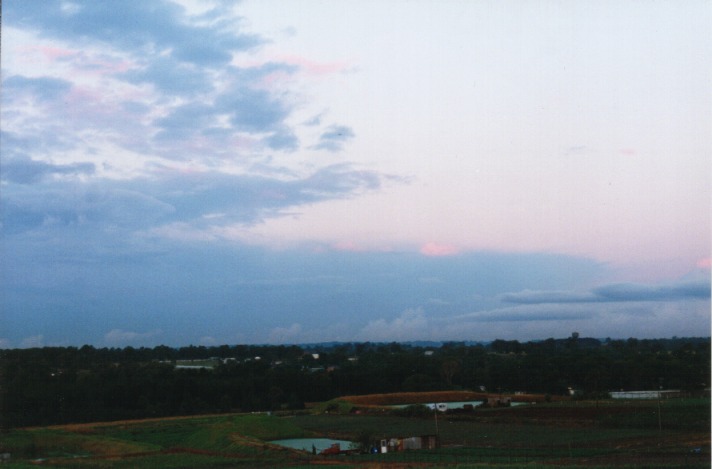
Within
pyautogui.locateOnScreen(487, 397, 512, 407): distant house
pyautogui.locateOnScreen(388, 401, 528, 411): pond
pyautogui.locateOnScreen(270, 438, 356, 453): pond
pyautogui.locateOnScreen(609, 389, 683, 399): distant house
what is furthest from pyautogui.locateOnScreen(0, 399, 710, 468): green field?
pyautogui.locateOnScreen(609, 389, 683, 399): distant house

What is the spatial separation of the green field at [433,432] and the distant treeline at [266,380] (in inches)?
337

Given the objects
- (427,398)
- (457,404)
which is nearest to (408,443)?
(457,404)

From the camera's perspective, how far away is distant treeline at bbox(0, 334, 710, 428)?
245ft

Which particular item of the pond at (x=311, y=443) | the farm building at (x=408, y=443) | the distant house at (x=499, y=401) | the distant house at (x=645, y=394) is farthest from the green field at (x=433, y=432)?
the distant house at (x=645, y=394)

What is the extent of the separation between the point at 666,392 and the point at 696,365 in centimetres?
1118

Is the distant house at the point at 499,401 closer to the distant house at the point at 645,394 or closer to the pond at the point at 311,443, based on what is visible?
the distant house at the point at 645,394

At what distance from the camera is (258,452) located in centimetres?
4334

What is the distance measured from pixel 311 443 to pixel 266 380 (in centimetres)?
3431

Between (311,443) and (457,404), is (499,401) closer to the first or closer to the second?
(457,404)

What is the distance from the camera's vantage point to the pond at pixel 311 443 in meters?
48.5

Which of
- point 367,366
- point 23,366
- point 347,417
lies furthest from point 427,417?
point 23,366

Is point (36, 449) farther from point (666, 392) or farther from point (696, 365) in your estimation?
point (696, 365)

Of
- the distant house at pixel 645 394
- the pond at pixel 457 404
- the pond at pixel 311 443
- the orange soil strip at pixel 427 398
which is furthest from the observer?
the orange soil strip at pixel 427 398

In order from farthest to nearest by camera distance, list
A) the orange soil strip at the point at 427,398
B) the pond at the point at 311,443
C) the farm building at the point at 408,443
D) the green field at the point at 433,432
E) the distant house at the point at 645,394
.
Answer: the orange soil strip at the point at 427,398
the distant house at the point at 645,394
the pond at the point at 311,443
the farm building at the point at 408,443
the green field at the point at 433,432
